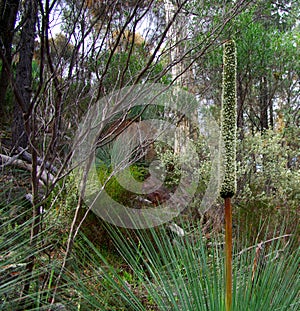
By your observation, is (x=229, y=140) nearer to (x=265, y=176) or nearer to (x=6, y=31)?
(x=6, y=31)

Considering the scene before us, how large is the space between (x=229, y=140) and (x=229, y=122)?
0.05 m

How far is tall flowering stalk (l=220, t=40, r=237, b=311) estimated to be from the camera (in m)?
0.85

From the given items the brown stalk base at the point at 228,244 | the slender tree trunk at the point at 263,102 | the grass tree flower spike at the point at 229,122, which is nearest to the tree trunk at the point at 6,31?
the grass tree flower spike at the point at 229,122

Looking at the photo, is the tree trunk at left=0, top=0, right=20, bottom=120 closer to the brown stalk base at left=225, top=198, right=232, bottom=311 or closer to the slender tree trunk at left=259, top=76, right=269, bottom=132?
the brown stalk base at left=225, top=198, right=232, bottom=311

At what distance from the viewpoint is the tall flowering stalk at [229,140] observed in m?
0.85

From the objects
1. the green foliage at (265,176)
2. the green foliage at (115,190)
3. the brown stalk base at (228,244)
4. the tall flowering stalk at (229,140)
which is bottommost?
the green foliage at (115,190)

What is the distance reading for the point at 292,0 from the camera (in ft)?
26.9

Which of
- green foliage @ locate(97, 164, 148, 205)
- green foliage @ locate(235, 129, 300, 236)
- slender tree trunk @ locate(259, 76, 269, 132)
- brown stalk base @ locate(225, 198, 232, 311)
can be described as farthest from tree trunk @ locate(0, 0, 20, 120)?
slender tree trunk @ locate(259, 76, 269, 132)

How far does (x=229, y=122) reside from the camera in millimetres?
878

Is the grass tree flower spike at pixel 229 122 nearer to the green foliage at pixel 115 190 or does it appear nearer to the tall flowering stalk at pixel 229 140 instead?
the tall flowering stalk at pixel 229 140

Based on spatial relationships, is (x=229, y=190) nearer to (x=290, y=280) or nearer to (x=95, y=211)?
(x=290, y=280)

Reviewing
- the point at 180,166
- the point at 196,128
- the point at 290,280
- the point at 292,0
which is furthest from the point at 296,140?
→ the point at 290,280

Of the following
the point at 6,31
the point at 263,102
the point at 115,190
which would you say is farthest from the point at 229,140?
the point at 263,102

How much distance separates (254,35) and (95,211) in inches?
178
